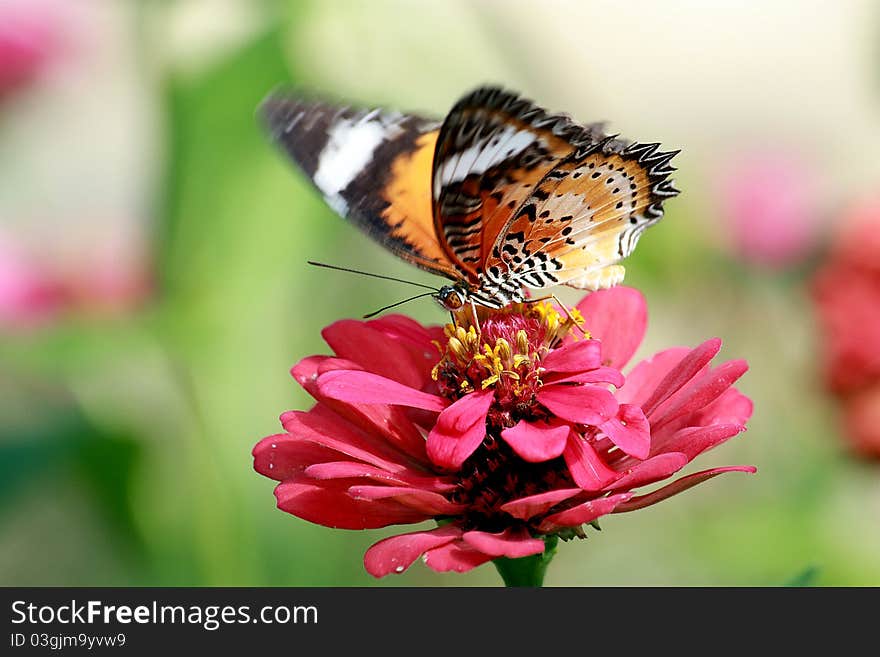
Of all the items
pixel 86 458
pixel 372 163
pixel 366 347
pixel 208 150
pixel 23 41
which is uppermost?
pixel 23 41

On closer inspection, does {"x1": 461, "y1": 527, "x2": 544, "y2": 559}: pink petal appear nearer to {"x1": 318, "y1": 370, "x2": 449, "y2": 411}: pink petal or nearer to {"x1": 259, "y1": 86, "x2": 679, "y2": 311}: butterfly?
{"x1": 318, "y1": 370, "x2": 449, "y2": 411}: pink petal

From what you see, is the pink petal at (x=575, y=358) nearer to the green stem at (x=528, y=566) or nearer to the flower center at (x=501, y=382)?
the flower center at (x=501, y=382)

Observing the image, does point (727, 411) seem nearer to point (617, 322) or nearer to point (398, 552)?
point (617, 322)

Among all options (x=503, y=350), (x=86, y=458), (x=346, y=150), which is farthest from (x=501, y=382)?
(x=86, y=458)

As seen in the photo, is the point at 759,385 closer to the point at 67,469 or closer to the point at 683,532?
the point at 683,532
